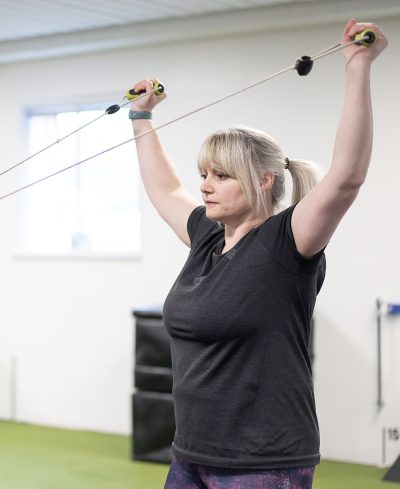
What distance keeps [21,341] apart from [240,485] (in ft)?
13.1

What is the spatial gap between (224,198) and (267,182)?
0.32ft

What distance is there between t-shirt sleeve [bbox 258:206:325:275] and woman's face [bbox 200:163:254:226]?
0.10 m

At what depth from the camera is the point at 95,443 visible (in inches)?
189

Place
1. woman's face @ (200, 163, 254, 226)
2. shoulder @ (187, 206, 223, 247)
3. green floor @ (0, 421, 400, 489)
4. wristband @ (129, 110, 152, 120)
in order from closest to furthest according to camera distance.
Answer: woman's face @ (200, 163, 254, 226), shoulder @ (187, 206, 223, 247), wristband @ (129, 110, 152, 120), green floor @ (0, 421, 400, 489)

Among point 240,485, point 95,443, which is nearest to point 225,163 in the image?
point 240,485

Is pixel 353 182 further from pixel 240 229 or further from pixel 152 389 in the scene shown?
pixel 152 389

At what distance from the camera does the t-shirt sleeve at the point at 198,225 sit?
1.82 m

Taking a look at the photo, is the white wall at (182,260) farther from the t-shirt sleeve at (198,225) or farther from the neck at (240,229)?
the neck at (240,229)

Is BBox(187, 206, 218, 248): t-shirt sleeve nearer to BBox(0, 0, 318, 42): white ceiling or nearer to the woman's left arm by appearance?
the woman's left arm

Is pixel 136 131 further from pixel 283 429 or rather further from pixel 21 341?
pixel 21 341

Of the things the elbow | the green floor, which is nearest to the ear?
the elbow

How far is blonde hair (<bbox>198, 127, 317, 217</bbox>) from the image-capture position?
1.63 m

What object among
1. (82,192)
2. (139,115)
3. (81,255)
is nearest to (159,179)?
(139,115)

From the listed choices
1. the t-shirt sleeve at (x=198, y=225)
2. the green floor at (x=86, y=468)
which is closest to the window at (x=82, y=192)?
the green floor at (x=86, y=468)
